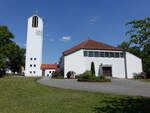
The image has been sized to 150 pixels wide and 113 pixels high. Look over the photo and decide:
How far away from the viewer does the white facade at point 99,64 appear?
1003 inches

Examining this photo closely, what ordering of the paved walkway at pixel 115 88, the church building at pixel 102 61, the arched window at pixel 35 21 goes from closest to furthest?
the paved walkway at pixel 115 88 < the church building at pixel 102 61 < the arched window at pixel 35 21

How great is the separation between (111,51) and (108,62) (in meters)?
2.55

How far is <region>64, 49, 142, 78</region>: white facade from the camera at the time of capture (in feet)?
83.6

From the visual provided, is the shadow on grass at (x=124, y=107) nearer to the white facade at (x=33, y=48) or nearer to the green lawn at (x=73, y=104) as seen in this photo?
the green lawn at (x=73, y=104)

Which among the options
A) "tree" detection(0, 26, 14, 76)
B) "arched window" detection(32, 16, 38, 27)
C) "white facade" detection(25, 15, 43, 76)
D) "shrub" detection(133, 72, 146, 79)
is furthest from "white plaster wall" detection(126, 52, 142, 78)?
"arched window" detection(32, 16, 38, 27)

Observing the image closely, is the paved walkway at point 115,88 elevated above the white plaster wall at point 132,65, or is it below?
below

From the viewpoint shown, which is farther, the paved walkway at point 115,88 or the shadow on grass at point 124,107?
the paved walkway at point 115,88

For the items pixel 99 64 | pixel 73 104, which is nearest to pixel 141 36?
Answer: pixel 73 104

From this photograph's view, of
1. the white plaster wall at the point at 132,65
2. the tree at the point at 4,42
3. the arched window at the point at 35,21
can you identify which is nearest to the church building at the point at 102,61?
the white plaster wall at the point at 132,65

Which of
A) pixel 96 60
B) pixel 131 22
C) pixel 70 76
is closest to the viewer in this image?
pixel 131 22

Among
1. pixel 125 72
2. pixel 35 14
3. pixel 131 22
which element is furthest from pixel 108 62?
pixel 35 14

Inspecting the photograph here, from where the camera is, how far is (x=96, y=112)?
4324 mm

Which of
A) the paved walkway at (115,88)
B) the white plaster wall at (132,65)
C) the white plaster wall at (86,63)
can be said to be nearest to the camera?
the paved walkway at (115,88)

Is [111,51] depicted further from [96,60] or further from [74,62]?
[74,62]
